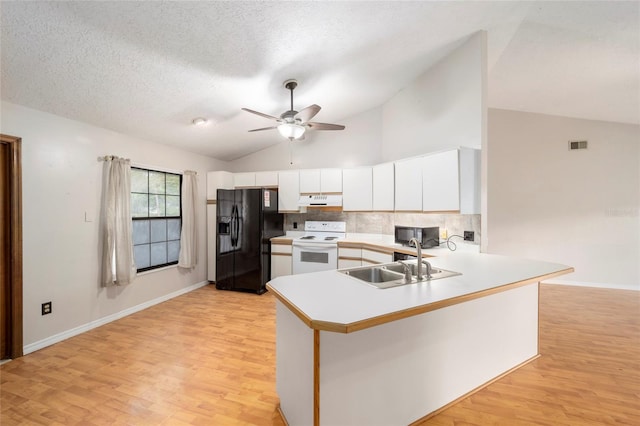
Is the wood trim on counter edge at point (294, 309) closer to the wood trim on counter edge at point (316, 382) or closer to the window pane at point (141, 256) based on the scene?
the wood trim on counter edge at point (316, 382)

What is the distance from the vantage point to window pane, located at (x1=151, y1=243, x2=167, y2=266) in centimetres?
374

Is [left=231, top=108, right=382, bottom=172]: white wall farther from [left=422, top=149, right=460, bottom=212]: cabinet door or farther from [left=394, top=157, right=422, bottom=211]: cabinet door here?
[left=422, top=149, right=460, bottom=212]: cabinet door

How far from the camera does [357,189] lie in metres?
4.00

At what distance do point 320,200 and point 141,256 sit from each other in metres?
2.81

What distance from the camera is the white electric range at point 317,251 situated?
3.95 metres

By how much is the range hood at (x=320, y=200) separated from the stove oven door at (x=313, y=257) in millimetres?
691

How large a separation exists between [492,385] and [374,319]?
157 cm

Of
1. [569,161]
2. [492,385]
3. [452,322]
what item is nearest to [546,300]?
[569,161]

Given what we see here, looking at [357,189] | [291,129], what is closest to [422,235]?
[357,189]

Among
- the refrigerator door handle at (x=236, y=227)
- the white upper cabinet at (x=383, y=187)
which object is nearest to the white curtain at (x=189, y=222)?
the refrigerator door handle at (x=236, y=227)

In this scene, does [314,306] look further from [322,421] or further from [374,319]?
[322,421]

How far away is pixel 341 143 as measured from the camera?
4551 mm

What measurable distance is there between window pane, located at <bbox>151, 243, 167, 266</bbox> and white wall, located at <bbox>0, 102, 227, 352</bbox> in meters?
0.55

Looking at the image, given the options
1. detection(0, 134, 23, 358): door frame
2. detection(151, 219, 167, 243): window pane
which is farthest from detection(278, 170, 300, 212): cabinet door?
detection(0, 134, 23, 358): door frame
